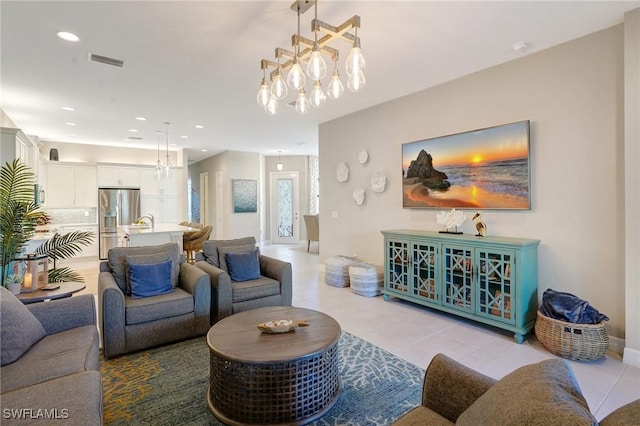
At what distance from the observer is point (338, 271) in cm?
496

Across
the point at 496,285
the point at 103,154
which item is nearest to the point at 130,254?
the point at 496,285

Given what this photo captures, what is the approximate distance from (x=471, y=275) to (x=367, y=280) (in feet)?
4.86

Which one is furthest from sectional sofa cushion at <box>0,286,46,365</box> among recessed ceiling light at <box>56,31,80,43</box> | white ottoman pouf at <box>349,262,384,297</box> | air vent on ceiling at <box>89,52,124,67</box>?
white ottoman pouf at <box>349,262,384,297</box>

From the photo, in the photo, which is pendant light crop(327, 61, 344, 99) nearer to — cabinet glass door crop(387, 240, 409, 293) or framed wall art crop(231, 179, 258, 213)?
cabinet glass door crop(387, 240, 409, 293)

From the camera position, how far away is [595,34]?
2.85 metres

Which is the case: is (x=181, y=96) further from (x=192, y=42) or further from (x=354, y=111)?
(x=354, y=111)

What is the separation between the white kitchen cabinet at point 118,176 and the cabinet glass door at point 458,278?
7804mm

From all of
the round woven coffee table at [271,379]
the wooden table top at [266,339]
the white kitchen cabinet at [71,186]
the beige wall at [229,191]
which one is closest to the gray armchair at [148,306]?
the wooden table top at [266,339]

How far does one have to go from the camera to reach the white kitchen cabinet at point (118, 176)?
25.7 ft

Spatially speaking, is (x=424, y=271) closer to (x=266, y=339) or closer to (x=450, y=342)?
(x=450, y=342)

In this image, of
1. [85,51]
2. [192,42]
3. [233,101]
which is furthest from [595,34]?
[85,51]

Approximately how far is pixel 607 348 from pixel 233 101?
4.99 m

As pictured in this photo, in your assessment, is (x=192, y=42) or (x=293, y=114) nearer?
(x=192, y=42)

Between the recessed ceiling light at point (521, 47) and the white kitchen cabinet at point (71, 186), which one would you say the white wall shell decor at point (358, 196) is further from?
the white kitchen cabinet at point (71, 186)
